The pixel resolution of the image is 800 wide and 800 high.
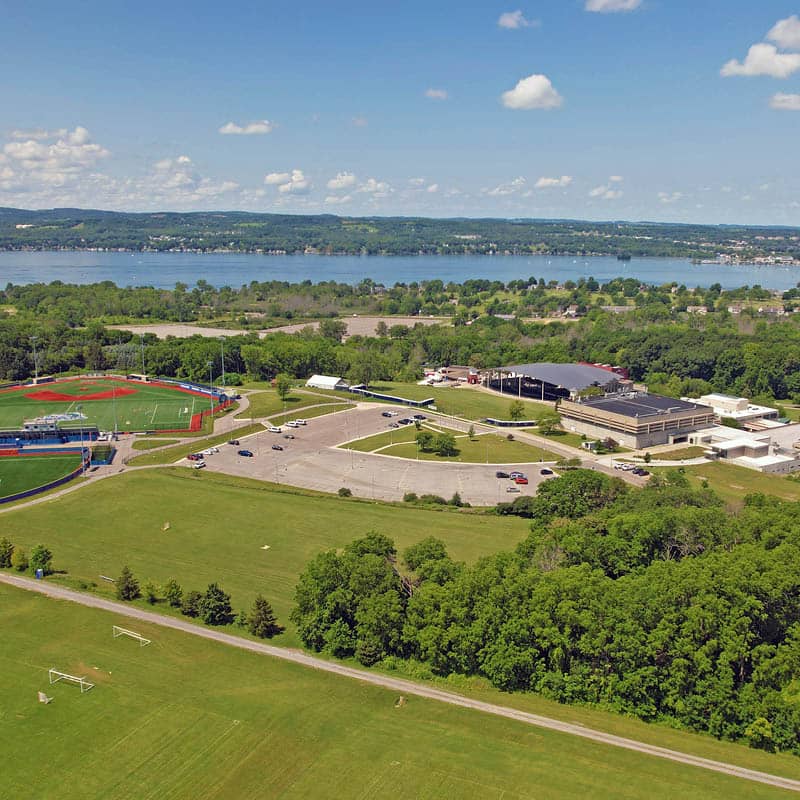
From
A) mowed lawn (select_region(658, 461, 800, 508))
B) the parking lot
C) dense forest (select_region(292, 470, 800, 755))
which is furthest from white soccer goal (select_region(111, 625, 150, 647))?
mowed lawn (select_region(658, 461, 800, 508))

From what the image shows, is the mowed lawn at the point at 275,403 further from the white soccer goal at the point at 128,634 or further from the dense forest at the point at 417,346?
the white soccer goal at the point at 128,634

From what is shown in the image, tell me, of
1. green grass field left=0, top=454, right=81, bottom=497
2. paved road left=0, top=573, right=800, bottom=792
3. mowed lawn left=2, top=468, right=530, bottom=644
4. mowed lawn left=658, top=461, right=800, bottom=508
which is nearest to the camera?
paved road left=0, top=573, right=800, bottom=792

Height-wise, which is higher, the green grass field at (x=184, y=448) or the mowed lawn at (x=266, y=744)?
the green grass field at (x=184, y=448)

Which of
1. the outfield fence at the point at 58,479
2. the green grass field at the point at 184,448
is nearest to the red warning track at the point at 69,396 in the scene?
the green grass field at the point at 184,448

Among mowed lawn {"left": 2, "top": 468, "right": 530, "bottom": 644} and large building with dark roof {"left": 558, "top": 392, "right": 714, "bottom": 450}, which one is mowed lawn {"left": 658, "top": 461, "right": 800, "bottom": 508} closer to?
large building with dark roof {"left": 558, "top": 392, "right": 714, "bottom": 450}

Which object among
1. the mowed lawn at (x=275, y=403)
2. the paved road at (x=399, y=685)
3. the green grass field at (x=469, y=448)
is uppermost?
the mowed lawn at (x=275, y=403)

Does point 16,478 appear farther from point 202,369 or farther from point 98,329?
point 98,329
